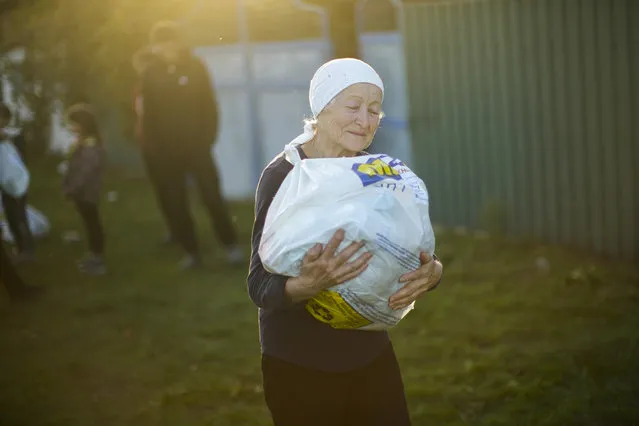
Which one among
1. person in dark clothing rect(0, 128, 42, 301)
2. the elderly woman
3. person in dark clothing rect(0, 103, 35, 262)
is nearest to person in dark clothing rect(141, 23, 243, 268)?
person in dark clothing rect(0, 128, 42, 301)

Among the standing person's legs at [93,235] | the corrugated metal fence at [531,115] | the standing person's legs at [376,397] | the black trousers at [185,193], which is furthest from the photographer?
the standing person's legs at [93,235]

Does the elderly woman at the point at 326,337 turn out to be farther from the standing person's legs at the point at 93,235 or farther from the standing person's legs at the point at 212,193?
the standing person's legs at the point at 93,235

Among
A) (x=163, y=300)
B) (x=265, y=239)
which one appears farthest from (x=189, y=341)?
(x=265, y=239)

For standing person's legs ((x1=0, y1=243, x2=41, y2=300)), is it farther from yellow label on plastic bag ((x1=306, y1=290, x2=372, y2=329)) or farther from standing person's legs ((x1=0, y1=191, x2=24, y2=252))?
yellow label on plastic bag ((x1=306, y1=290, x2=372, y2=329))

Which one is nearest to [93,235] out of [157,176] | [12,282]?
[157,176]

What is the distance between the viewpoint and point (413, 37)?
35.1 ft

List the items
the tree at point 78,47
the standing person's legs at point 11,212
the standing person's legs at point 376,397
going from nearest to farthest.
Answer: the standing person's legs at point 376,397 → the standing person's legs at point 11,212 → the tree at point 78,47

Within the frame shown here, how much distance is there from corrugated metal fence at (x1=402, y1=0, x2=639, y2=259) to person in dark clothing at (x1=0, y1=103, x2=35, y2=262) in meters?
3.86

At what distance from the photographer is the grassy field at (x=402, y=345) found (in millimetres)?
5898

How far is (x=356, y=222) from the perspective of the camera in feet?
9.86

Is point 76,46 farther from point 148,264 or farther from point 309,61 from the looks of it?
point 148,264

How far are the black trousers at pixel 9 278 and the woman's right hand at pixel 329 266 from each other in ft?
20.6


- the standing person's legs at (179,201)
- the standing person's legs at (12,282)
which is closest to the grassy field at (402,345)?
the standing person's legs at (12,282)

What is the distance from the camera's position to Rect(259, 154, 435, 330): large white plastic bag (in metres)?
3.03
